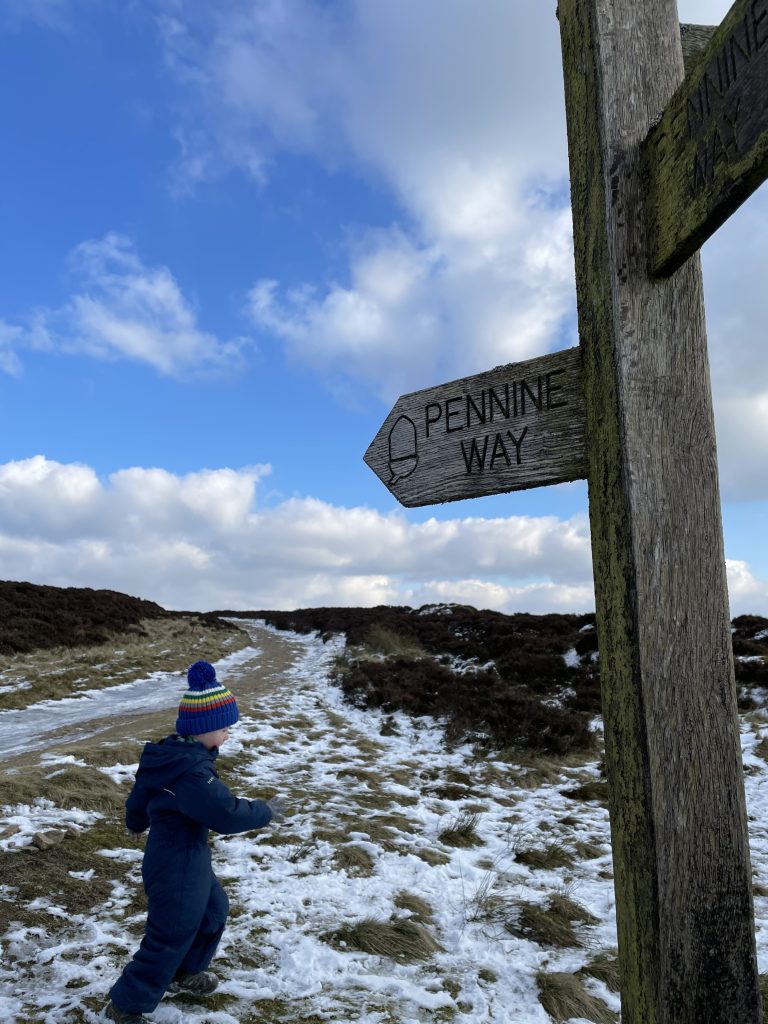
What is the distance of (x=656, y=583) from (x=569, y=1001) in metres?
2.57

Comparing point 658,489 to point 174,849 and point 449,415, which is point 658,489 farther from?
point 174,849

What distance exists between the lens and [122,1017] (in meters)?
2.81

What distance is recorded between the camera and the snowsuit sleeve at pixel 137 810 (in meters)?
3.02

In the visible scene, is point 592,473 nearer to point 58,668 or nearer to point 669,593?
point 669,593

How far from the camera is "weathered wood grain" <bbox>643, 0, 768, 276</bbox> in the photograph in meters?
1.42

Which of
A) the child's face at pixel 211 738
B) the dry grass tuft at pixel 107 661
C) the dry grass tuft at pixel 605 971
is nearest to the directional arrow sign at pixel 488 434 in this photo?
the child's face at pixel 211 738

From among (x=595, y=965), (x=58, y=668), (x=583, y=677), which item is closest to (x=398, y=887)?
(x=595, y=965)

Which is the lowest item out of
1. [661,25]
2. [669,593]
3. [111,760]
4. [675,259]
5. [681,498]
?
[111,760]

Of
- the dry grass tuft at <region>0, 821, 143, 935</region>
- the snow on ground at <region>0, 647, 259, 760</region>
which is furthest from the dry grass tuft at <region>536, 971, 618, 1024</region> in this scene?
the snow on ground at <region>0, 647, 259, 760</region>

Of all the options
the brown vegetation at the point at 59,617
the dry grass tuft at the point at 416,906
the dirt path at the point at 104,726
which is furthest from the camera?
the brown vegetation at the point at 59,617

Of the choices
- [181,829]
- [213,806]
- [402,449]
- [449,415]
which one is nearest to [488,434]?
[449,415]

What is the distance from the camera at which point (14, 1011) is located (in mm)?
2924

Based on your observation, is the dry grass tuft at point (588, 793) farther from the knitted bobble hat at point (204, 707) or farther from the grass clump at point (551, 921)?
the knitted bobble hat at point (204, 707)

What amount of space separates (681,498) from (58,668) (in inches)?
618
